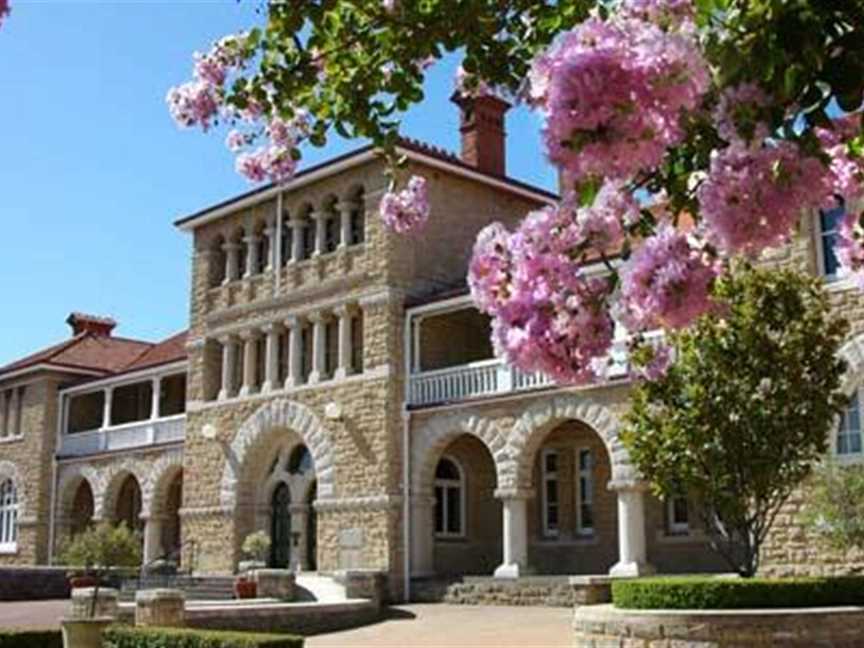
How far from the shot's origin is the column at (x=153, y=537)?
32562 millimetres

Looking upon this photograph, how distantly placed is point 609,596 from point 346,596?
6.85 metres

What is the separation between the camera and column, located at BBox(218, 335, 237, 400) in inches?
1190

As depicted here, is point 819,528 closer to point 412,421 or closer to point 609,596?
point 609,596

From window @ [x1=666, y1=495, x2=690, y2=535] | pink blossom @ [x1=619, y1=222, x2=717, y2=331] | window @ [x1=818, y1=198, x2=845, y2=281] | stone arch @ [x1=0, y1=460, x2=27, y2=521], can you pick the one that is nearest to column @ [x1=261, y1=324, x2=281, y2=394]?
window @ [x1=666, y1=495, x2=690, y2=535]

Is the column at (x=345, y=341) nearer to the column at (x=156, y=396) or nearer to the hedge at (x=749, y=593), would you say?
the column at (x=156, y=396)

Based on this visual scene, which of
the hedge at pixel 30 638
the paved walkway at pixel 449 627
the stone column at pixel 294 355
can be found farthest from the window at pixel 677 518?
the hedge at pixel 30 638

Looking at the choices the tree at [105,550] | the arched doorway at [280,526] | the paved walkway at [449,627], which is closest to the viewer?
the paved walkway at [449,627]

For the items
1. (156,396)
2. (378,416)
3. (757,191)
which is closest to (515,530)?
(378,416)

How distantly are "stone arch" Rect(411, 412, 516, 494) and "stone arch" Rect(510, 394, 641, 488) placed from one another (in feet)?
0.85

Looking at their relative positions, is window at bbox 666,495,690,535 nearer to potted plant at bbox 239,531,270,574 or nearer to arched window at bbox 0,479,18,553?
potted plant at bbox 239,531,270,574

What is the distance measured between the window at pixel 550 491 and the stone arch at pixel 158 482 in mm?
10900

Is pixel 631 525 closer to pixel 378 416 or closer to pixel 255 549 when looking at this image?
pixel 378 416

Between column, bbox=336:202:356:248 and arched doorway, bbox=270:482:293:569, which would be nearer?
column, bbox=336:202:356:248

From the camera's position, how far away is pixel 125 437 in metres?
34.4
